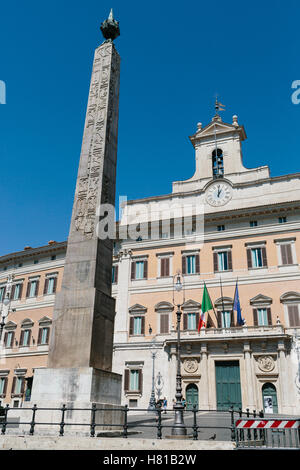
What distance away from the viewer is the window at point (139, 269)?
1212 inches

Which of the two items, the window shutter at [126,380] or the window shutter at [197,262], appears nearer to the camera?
the window shutter at [126,380]

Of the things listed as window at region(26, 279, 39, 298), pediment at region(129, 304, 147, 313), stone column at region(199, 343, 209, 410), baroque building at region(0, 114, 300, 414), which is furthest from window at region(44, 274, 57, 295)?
stone column at region(199, 343, 209, 410)

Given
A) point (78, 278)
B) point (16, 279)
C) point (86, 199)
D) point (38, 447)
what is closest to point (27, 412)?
point (38, 447)

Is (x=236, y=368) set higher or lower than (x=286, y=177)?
lower

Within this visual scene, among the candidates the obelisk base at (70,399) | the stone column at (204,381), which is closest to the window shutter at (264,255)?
the stone column at (204,381)

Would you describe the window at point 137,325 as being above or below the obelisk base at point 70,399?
above

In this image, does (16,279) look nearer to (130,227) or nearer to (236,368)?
(130,227)

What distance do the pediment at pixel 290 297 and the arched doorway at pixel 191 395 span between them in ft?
25.3

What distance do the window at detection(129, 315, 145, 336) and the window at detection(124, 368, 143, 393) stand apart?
2.48m

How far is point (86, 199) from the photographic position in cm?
1262

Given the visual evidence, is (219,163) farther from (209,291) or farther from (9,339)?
(9,339)

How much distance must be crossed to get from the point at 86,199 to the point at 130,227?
1964cm

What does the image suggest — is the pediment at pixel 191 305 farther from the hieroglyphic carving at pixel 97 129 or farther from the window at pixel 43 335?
the hieroglyphic carving at pixel 97 129

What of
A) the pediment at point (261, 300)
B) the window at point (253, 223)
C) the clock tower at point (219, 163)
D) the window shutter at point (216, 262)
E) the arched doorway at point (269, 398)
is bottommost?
the arched doorway at point (269, 398)
